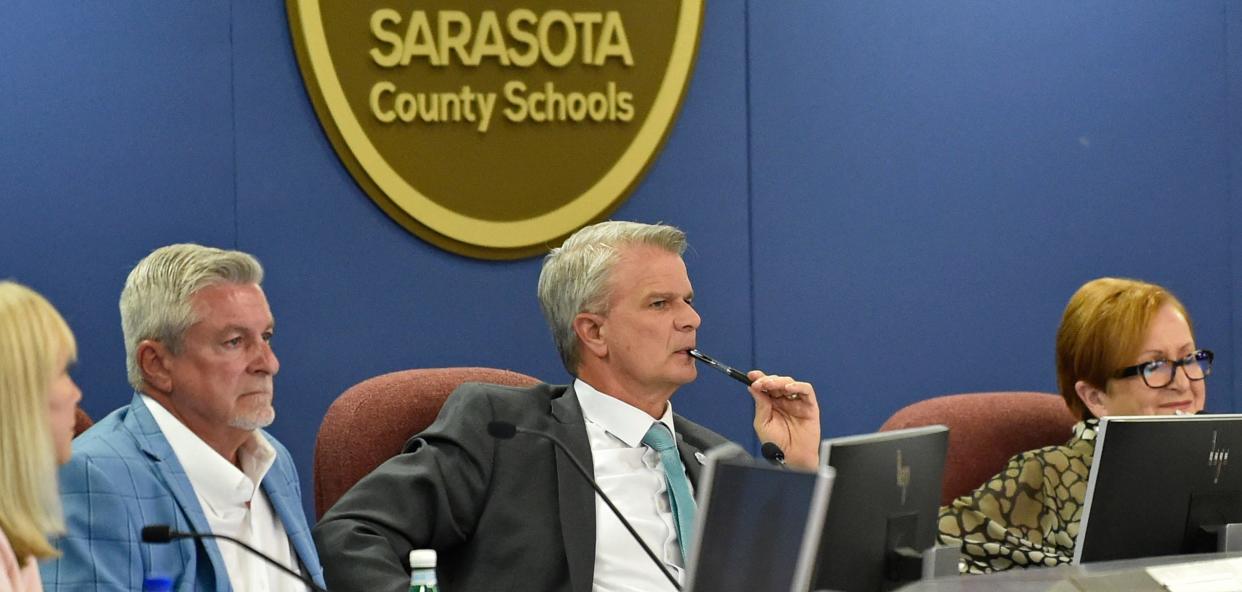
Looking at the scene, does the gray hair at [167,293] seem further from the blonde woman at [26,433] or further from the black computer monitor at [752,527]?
the black computer monitor at [752,527]

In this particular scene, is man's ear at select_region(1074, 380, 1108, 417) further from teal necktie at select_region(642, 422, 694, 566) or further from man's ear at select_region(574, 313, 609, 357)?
man's ear at select_region(574, 313, 609, 357)

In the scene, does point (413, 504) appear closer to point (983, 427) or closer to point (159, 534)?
point (159, 534)

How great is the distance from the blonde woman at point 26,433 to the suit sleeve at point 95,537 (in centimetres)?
22

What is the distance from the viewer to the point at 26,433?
1.75 m

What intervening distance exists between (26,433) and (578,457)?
116cm

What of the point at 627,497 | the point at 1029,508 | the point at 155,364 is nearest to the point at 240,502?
the point at 155,364

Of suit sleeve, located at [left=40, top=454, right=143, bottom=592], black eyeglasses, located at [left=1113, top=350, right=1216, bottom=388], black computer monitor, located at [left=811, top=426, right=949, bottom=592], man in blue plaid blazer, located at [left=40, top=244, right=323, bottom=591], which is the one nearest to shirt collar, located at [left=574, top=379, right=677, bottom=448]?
man in blue plaid blazer, located at [left=40, top=244, right=323, bottom=591]

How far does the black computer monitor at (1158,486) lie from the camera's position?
7.90 ft

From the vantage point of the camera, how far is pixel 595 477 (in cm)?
275

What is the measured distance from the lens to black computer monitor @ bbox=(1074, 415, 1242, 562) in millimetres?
2408

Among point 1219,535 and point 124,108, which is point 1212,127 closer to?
point 1219,535

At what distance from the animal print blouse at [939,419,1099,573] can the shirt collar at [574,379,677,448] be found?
69 centimetres

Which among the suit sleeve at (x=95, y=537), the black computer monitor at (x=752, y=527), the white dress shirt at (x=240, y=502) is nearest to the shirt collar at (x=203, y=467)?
the white dress shirt at (x=240, y=502)

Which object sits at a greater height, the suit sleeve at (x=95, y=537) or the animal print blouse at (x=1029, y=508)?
the suit sleeve at (x=95, y=537)
